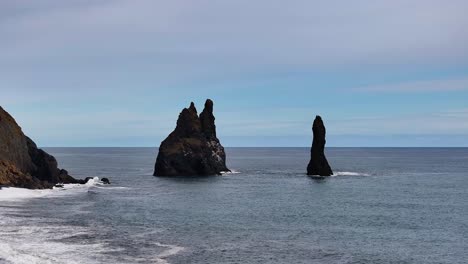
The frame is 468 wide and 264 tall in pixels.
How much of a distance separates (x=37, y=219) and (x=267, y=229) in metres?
27.5

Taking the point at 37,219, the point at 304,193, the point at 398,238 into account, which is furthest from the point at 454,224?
the point at 37,219

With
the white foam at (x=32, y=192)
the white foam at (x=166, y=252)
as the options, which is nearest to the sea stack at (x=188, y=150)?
the white foam at (x=32, y=192)

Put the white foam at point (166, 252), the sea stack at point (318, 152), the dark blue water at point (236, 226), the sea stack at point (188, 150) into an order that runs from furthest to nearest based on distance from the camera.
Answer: the sea stack at point (318, 152), the sea stack at point (188, 150), the dark blue water at point (236, 226), the white foam at point (166, 252)

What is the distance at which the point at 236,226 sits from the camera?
6788 centimetres

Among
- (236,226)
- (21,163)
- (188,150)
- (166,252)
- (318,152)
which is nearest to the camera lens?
(166,252)

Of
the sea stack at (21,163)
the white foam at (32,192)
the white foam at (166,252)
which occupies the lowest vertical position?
the white foam at (166,252)

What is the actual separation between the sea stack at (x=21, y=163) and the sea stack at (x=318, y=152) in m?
64.1

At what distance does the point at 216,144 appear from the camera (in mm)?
158125

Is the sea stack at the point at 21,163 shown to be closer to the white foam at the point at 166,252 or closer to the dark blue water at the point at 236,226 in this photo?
the dark blue water at the point at 236,226

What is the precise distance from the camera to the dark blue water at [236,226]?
5062 cm

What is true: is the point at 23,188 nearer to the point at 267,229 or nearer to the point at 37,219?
the point at 37,219

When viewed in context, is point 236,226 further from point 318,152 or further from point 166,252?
point 318,152

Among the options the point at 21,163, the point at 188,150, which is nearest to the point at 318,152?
the point at 188,150

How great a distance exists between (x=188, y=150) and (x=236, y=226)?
8327 cm
